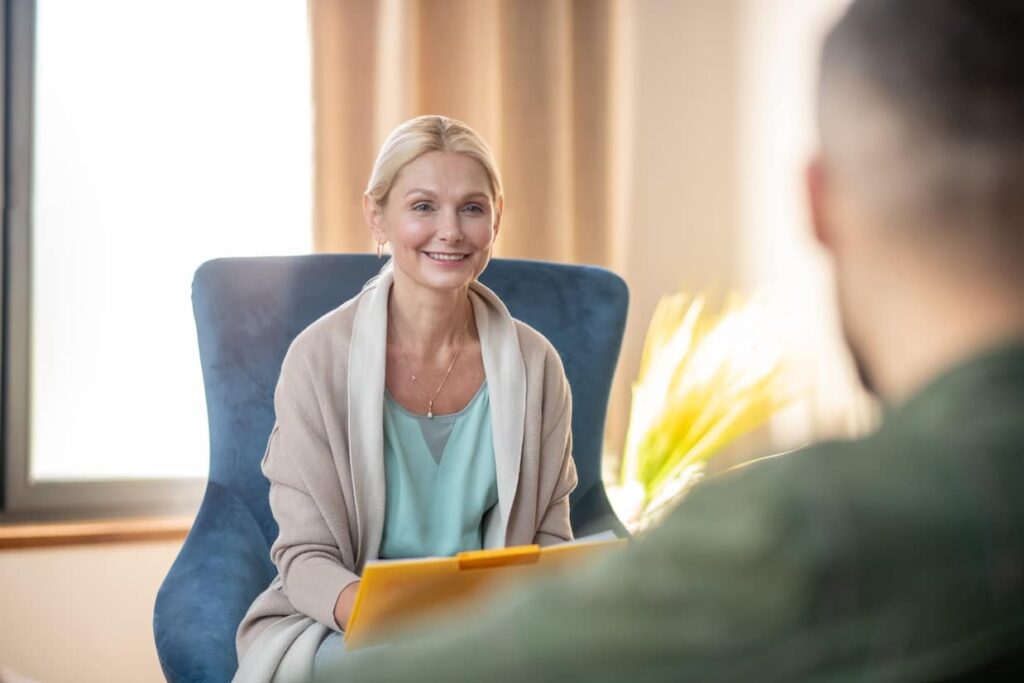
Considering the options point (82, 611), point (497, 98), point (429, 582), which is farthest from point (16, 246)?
point (429, 582)

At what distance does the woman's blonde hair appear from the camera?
1.40 meters

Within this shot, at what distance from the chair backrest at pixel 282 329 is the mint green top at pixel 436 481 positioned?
14.2 inches

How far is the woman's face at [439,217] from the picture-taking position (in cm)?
140

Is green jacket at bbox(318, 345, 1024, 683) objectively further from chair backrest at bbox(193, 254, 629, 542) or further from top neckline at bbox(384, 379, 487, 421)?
chair backrest at bbox(193, 254, 629, 542)

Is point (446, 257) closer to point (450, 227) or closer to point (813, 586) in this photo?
point (450, 227)

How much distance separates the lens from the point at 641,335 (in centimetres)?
291

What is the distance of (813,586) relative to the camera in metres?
0.23

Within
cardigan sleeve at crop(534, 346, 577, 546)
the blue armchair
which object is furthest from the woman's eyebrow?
the blue armchair

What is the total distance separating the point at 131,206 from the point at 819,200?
2.43 meters

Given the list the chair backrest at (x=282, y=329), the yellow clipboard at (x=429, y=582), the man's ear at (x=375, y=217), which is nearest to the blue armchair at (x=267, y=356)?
the chair backrest at (x=282, y=329)

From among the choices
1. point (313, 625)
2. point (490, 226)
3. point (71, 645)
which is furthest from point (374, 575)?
point (71, 645)

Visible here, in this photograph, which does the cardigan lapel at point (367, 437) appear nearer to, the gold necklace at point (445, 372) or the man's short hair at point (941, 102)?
the gold necklace at point (445, 372)

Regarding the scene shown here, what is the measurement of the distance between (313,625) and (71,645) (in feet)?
4.28

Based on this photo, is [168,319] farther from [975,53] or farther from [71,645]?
[975,53]
